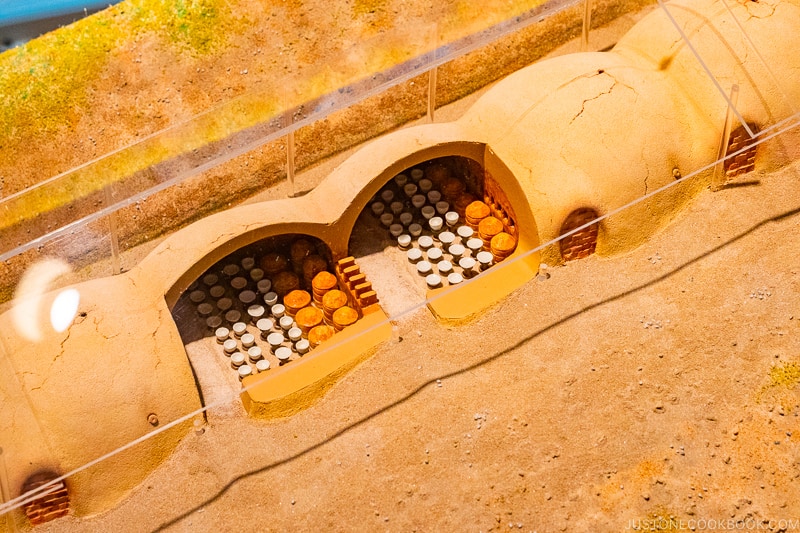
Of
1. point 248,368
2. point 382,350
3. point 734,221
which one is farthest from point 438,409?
point 734,221

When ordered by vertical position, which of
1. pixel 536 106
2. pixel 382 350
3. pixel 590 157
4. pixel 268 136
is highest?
pixel 268 136

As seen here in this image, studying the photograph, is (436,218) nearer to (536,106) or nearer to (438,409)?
(536,106)

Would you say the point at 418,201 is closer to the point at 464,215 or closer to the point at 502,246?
the point at 464,215

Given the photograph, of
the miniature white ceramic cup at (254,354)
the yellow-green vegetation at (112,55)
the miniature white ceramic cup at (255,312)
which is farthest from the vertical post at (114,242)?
the miniature white ceramic cup at (254,354)

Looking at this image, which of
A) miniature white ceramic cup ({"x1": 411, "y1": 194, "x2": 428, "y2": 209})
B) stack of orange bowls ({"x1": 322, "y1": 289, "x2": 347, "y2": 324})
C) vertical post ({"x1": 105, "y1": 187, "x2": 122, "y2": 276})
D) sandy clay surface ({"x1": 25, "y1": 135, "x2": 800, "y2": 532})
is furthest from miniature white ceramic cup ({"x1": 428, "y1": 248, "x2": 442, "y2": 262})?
vertical post ({"x1": 105, "y1": 187, "x2": 122, "y2": 276})

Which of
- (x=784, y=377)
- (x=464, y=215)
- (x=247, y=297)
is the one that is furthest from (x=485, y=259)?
(x=784, y=377)

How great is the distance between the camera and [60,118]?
2394 cm

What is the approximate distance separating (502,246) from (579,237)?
5.05 ft

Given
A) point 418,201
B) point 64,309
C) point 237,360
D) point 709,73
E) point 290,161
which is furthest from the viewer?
point 290,161

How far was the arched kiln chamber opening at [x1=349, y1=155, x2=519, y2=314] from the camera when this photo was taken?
19.4 meters

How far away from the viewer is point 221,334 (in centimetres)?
1859

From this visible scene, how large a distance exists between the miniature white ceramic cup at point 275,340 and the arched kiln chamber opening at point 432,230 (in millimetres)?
1978

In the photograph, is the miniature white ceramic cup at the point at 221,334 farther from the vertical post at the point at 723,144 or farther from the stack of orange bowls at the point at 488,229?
the vertical post at the point at 723,144

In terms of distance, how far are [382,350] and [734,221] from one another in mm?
6925
